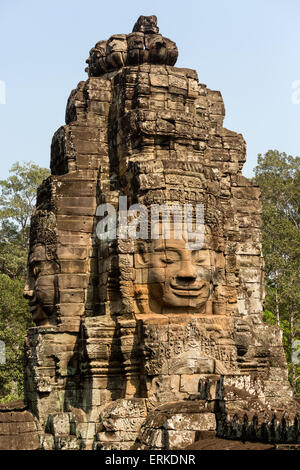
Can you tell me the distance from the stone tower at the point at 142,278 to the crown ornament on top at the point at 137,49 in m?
0.03

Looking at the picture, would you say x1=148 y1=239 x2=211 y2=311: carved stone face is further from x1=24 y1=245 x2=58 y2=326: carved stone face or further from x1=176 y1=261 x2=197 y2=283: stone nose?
x1=24 y1=245 x2=58 y2=326: carved stone face

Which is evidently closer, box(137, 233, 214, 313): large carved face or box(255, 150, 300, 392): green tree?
box(137, 233, 214, 313): large carved face

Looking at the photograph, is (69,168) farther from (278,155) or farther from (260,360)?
(278,155)

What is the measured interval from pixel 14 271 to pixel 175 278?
21.2 meters

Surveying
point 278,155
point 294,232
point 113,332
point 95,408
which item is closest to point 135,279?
point 113,332

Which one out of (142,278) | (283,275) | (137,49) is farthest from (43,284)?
(283,275)

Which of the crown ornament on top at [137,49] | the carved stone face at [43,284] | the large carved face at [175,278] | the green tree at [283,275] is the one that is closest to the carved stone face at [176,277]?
the large carved face at [175,278]

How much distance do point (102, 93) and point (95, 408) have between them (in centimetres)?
646

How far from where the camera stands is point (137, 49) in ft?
52.2

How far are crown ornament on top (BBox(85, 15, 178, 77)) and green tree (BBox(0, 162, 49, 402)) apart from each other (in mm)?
13274

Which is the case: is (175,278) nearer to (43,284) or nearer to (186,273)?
(186,273)

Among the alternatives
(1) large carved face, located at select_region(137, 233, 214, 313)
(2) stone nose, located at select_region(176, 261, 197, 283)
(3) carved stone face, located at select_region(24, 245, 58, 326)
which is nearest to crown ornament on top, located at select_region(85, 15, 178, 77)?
(3) carved stone face, located at select_region(24, 245, 58, 326)

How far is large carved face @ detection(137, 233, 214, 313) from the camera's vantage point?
43.9 ft

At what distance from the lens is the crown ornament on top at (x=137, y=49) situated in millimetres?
15922
